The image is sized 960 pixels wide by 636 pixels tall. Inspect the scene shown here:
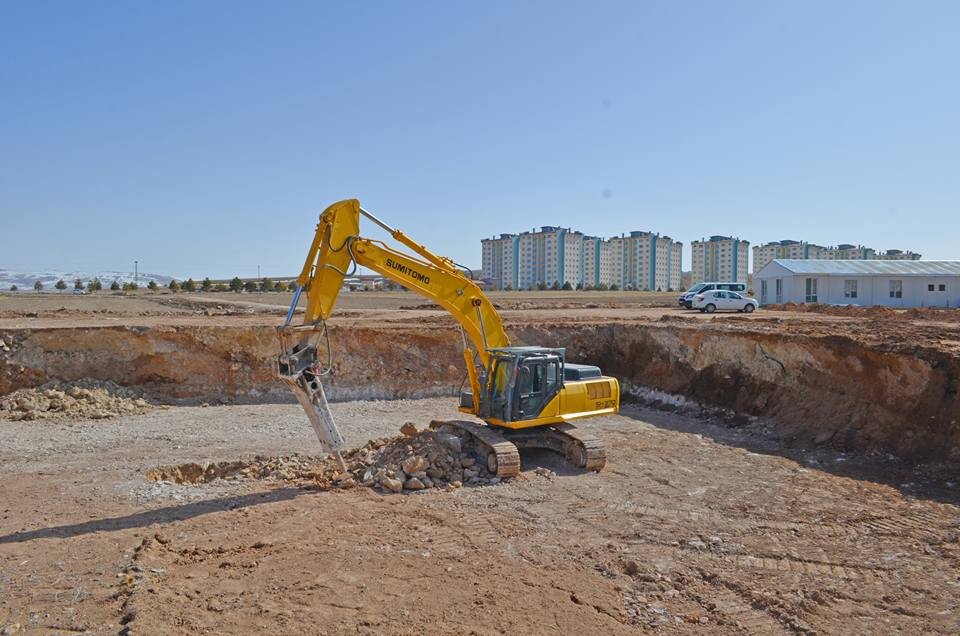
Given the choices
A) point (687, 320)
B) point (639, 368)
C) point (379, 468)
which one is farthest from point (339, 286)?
point (687, 320)

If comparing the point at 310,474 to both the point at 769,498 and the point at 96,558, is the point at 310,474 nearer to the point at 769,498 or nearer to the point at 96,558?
the point at 96,558

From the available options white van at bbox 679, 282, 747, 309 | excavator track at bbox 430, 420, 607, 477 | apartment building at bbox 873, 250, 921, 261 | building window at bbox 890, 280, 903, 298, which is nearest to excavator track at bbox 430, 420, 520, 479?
excavator track at bbox 430, 420, 607, 477

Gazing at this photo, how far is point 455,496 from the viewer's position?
402 inches

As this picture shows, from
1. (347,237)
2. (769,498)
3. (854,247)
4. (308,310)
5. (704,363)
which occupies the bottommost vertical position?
(769,498)

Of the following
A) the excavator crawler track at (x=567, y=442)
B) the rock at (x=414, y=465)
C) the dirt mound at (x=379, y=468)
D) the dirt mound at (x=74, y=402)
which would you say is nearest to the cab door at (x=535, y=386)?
the excavator crawler track at (x=567, y=442)

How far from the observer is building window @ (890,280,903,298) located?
117 feet

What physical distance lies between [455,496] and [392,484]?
94 centimetres

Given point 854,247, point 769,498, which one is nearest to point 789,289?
point 769,498

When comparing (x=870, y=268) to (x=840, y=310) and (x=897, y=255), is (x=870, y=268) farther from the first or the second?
(x=897, y=255)

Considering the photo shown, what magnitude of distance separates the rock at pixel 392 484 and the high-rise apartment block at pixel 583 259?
100.0 metres

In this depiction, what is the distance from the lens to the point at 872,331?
60.0 ft

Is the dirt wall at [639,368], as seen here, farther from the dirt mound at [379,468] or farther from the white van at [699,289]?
the white van at [699,289]

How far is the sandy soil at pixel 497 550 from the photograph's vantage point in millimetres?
6564

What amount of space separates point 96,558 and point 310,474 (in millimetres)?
3627
